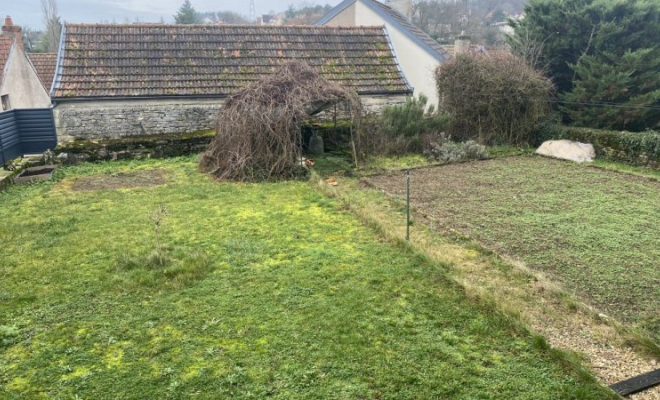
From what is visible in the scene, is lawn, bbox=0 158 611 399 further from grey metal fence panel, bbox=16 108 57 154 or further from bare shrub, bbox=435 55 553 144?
grey metal fence panel, bbox=16 108 57 154

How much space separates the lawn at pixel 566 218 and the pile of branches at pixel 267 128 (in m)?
2.20

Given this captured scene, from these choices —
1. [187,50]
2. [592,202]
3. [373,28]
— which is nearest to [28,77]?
[187,50]

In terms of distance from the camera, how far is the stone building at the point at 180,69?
523 inches

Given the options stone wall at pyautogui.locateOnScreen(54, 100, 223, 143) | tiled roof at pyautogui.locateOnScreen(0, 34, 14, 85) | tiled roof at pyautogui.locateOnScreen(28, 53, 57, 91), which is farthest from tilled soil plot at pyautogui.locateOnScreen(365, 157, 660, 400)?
tiled roof at pyautogui.locateOnScreen(28, 53, 57, 91)

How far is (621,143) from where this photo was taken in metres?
12.4

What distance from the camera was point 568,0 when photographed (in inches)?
588

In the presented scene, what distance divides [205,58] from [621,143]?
12048 mm

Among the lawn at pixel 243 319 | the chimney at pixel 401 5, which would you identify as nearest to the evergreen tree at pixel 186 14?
the chimney at pixel 401 5

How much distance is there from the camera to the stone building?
43.5 ft

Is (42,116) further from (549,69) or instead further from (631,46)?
(631,46)

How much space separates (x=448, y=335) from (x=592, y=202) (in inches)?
232

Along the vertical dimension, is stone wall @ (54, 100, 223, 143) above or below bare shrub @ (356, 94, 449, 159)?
above

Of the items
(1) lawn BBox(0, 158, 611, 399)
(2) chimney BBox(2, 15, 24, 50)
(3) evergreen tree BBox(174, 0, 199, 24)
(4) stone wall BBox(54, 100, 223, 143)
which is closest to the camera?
(1) lawn BBox(0, 158, 611, 399)

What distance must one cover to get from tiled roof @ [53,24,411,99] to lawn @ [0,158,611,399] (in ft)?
22.5
